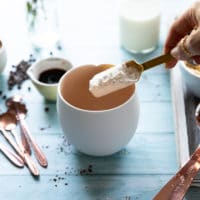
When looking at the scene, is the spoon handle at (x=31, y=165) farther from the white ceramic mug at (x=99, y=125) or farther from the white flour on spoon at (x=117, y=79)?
the white flour on spoon at (x=117, y=79)

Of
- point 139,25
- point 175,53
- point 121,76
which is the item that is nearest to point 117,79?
point 121,76

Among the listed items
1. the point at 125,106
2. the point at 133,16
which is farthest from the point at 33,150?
the point at 133,16

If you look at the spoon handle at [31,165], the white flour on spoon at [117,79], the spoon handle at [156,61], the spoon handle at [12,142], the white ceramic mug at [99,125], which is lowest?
the spoon handle at [31,165]

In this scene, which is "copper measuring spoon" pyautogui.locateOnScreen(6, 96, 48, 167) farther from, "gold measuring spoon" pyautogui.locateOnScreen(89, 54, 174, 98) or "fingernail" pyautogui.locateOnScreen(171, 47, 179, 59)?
"fingernail" pyautogui.locateOnScreen(171, 47, 179, 59)

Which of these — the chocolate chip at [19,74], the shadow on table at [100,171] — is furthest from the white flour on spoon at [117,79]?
the chocolate chip at [19,74]

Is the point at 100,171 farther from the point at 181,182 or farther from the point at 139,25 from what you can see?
the point at 139,25

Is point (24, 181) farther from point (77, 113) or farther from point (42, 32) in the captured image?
point (42, 32)
